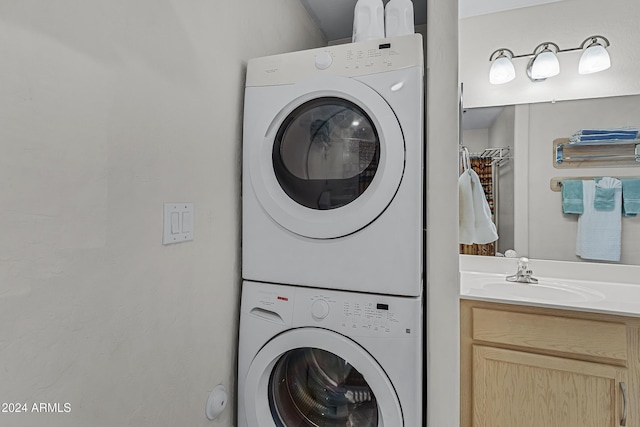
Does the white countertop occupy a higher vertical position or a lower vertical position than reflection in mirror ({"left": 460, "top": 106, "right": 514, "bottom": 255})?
lower

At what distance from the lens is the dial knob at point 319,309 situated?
1.17 metres

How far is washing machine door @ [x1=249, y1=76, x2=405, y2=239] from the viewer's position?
1114 millimetres

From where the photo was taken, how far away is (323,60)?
1203 millimetres

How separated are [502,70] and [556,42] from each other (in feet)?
0.99

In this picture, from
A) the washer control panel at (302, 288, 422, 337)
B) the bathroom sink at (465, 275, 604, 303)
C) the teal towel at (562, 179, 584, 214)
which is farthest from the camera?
the teal towel at (562, 179, 584, 214)

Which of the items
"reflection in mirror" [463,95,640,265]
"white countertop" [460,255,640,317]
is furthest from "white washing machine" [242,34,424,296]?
"reflection in mirror" [463,95,640,265]

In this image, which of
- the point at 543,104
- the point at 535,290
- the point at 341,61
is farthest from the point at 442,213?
the point at 543,104

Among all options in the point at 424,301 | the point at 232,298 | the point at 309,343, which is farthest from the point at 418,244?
the point at 232,298

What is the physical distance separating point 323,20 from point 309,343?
1756 millimetres

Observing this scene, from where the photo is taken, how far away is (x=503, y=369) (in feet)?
4.96

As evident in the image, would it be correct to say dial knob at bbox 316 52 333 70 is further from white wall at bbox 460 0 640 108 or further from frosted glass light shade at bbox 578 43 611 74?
frosted glass light shade at bbox 578 43 611 74

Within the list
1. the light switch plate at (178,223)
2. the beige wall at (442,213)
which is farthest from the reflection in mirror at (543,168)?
the light switch plate at (178,223)

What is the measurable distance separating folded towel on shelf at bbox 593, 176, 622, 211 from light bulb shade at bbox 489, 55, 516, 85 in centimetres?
77

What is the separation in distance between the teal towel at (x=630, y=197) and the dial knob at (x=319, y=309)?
1726mm
